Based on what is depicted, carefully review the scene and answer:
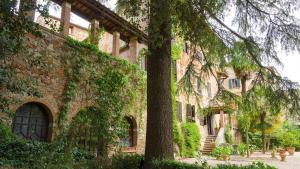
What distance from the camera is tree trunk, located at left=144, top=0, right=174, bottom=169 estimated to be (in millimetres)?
6465

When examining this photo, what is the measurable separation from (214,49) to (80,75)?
6.19 meters

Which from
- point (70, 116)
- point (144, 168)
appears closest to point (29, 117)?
point (70, 116)

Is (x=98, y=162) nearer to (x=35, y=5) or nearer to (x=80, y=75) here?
(x=35, y=5)

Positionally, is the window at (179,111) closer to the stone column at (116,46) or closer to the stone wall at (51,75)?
the stone column at (116,46)

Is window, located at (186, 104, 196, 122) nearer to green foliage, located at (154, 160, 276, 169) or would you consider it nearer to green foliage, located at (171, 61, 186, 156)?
green foliage, located at (171, 61, 186, 156)

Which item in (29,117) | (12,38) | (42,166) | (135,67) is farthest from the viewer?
(135,67)

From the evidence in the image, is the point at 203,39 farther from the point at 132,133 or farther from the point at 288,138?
the point at 288,138

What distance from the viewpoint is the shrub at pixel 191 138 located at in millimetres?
18406

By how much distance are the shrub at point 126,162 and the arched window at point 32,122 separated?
13.7 ft

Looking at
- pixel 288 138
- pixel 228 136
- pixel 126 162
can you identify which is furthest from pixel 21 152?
pixel 288 138

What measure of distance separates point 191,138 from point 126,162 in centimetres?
1228

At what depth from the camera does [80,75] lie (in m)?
11.5

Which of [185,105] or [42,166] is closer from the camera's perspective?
[42,166]

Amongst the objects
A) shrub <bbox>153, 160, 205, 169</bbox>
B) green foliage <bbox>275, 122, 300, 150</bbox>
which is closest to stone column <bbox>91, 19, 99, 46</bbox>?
shrub <bbox>153, 160, 205, 169</bbox>
